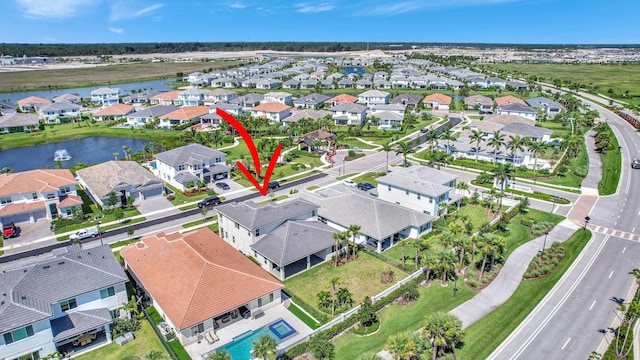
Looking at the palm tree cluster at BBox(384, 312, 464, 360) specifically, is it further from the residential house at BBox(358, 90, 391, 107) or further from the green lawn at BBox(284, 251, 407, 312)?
the residential house at BBox(358, 90, 391, 107)

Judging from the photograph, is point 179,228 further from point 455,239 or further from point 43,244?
point 455,239

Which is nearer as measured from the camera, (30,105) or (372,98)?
(30,105)

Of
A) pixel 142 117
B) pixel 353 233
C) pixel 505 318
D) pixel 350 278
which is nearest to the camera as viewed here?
pixel 505 318

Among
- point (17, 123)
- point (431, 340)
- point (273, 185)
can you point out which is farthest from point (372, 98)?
point (431, 340)

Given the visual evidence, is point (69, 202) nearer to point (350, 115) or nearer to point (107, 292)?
point (107, 292)

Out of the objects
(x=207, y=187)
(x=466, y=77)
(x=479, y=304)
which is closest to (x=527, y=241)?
(x=479, y=304)

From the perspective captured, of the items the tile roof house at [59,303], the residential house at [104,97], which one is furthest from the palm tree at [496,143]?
the residential house at [104,97]

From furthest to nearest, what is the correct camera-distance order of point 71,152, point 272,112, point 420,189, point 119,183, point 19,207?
point 272,112 → point 71,152 → point 119,183 → point 420,189 → point 19,207
